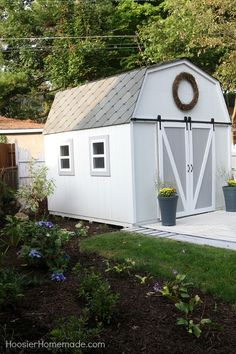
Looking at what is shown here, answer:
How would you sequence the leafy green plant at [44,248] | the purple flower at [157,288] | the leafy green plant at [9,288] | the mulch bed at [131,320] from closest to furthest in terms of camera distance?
the mulch bed at [131,320]
the leafy green plant at [9,288]
the purple flower at [157,288]
the leafy green plant at [44,248]

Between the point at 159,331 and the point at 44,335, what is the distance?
955 mm

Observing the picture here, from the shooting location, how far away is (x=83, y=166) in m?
9.09

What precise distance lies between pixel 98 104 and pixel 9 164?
504 cm

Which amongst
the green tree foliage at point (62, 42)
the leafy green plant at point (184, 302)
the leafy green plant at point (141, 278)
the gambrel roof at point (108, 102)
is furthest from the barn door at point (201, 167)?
the green tree foliage at point (62, 42)

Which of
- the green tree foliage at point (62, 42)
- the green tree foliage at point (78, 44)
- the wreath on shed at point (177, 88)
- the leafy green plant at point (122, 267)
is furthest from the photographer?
the green tree foliage at point (62, 42)

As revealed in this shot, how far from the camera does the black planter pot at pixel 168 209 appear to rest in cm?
769

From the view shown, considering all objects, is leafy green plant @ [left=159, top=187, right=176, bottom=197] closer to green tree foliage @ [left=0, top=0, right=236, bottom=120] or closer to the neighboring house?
the neighboring house

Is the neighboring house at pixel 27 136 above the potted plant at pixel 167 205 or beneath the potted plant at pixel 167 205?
above

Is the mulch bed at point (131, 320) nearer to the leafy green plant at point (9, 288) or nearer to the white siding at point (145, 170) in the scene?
the leafy green plant at point (9, 288)

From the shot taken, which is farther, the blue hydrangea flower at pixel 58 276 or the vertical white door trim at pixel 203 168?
the vertical white door trim at pixel 203 168

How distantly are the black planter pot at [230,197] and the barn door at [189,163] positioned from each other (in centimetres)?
35

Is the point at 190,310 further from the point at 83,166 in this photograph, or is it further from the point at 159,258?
the point at 83,166

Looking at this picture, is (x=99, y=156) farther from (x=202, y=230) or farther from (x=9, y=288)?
(x=9, y=288)

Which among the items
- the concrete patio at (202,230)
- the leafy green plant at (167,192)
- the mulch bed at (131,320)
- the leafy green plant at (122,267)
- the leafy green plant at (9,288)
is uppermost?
the leafy green plant at (167,192)
